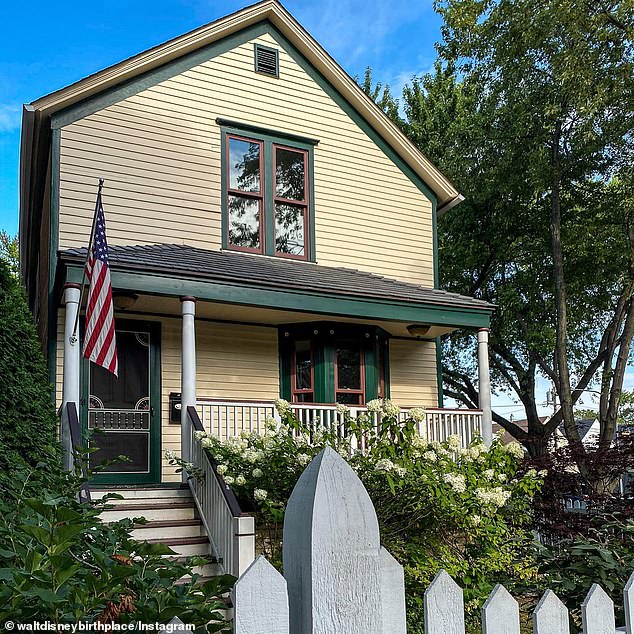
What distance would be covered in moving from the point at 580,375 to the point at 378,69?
43.3ft

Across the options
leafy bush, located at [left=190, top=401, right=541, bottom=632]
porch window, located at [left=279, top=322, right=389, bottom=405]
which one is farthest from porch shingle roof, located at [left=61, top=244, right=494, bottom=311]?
leafy bush, located at [left=190, top=401, right=541, bottom=632]

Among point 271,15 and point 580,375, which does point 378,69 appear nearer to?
point 580,375

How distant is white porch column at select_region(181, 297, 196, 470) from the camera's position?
954cm

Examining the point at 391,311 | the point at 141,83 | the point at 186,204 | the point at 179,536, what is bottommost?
the point at 179,536

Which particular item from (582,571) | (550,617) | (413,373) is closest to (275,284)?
(413,373)

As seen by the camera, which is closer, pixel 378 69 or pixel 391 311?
pixel 391 311

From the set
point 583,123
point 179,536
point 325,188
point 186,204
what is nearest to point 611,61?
point 583,123

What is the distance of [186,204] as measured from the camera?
1211cm

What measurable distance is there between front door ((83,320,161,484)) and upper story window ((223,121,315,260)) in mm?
2163

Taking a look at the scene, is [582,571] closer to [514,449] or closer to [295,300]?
[514,449]

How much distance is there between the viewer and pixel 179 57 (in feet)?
40.9

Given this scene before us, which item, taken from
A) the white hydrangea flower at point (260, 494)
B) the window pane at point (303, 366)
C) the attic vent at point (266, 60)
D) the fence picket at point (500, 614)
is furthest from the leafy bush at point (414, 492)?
the attic vent at point (266, 60)

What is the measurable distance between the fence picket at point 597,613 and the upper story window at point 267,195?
10.6m

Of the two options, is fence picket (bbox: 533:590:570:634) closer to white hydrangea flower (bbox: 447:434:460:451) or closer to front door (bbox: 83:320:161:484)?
white hydrangea flower (bbox: 447:434:460:451)
